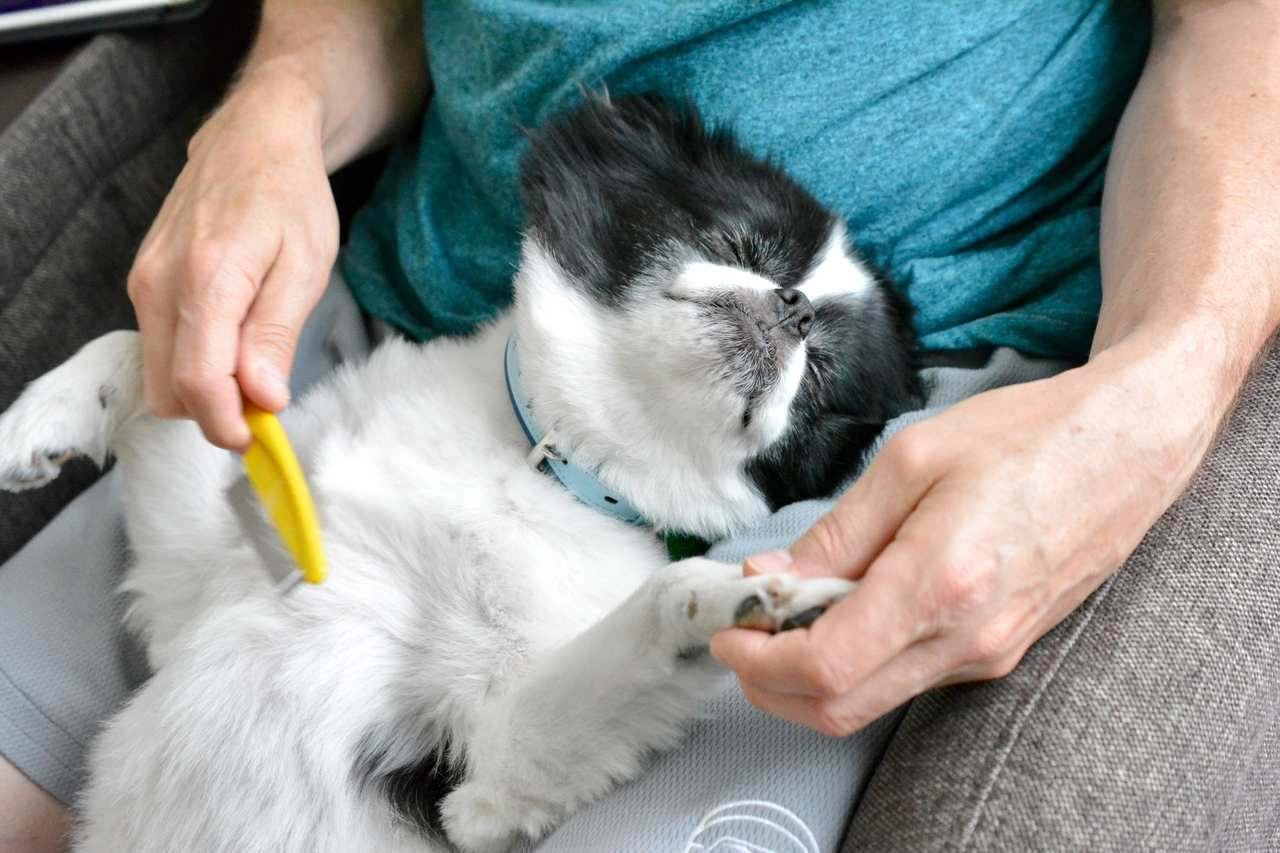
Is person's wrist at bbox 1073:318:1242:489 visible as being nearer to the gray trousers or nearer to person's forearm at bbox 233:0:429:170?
the gray trousers

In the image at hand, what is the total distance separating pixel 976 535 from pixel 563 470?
618 mm

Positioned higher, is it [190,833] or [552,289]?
[552,289]

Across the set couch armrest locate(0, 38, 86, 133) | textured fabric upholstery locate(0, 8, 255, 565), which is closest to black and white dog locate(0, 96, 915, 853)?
textured fabric upholstery locate(0, 8, 255, 565)

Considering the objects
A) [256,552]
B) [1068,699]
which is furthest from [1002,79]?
[256,552]

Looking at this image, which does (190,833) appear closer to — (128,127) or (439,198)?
(439,198)

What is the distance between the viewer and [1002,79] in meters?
1.33

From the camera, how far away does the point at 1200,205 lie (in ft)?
3.61

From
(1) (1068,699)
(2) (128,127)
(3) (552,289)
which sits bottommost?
→ (1) (1068,699)

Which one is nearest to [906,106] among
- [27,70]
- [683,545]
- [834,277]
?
[834,277]

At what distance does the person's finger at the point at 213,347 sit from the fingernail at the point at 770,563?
0.58m

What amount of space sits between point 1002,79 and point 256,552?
1231mm

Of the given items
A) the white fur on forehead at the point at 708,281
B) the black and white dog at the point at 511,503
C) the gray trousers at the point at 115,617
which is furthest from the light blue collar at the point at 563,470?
the white fur on forehead at the point at 708,281

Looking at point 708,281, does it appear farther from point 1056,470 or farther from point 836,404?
point 1056,470

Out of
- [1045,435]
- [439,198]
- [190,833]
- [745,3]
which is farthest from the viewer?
[439,198]
